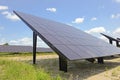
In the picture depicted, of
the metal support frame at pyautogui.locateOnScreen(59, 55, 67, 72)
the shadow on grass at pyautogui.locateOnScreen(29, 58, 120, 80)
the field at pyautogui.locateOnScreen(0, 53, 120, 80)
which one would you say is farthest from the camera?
the metal support frame at pyautogui.locateOnScreen(59, 55, 67, 72)

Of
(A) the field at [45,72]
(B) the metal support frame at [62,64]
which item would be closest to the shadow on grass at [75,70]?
(A) the field at [45,72]

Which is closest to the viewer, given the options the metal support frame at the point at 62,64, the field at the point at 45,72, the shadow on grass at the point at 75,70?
the field at the point at 45,72

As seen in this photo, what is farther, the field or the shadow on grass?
the shadow on grass

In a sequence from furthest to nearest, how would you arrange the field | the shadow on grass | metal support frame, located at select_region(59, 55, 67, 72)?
1. metal support frame, located at select_region(59, 55, 67, 72)
2. the shadow on grass
3. the field

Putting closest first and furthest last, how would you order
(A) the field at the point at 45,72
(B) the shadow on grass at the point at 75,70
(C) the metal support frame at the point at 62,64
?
(A) the field at the point at 45,72
(B) the shadow on grass at the point at 75,70
(C) the metal support frame at the point at 62,64

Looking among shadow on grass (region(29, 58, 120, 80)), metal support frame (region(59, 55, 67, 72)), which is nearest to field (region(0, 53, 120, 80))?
shadow on grass (region(29, 58, 120, 80))

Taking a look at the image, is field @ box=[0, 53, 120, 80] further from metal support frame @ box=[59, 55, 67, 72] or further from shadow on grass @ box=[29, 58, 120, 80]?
metal support frame @ box=[59, 55, 67, 72]

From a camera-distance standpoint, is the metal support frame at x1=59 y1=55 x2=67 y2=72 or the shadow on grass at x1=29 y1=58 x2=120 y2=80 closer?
the shadow on grass at x1=29 y1=58 x2=120 y2=80

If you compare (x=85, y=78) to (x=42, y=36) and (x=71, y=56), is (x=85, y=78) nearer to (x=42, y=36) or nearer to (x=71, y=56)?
(x=71, y=56)

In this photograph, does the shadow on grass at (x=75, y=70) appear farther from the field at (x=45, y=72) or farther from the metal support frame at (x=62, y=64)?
the metal support frame at (x=62, y=64)

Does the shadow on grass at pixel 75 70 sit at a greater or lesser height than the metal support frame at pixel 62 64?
lesser

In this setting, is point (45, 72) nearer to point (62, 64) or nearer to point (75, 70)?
point (62, 64)

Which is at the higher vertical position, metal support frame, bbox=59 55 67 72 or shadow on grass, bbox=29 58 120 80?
metal support frame, bbox=59 55 67 72

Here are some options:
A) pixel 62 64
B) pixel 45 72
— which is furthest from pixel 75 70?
pixel 45 72
